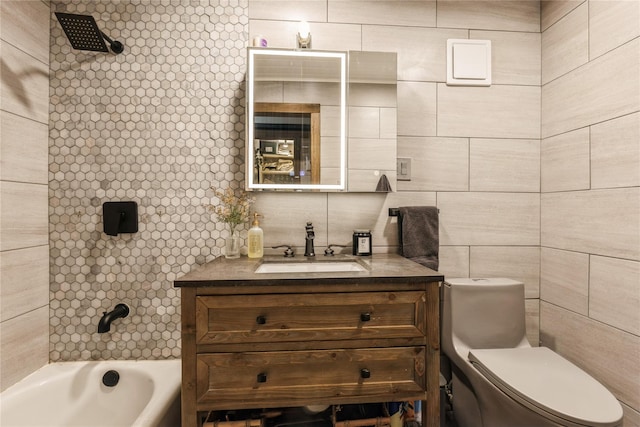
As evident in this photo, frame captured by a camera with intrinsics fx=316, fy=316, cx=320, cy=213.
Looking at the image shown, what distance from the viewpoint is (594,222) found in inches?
56.2

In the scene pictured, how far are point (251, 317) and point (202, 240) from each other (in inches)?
25.4

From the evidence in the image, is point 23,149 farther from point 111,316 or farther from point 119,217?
point 111,316

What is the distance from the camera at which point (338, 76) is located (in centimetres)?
158

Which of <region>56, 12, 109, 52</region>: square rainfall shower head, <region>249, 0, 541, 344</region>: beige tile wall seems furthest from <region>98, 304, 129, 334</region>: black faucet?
<region>56, 12, 109, 52</region>: square rainfall shower head

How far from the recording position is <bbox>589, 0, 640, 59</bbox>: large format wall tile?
126cm

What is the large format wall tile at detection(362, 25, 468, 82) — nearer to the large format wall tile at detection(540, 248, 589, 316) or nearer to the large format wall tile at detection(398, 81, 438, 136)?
the large format wall tile at detection(398, 81, 438, 136)

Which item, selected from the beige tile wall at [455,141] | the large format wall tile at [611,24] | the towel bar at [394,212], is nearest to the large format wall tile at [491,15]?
the beige tile wall at [455,141]

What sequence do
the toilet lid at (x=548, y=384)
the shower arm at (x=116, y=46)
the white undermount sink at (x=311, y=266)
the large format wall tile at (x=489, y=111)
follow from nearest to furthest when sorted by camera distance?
the toilet lid at (x=548, y=384)
the white undermount sink at (x=311, y=266)
the shower arm at (x=116, y=46)
the large format wall tile at (x=489, y=111)

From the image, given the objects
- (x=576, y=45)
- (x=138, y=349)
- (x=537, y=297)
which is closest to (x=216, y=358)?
(x=138, y=349)

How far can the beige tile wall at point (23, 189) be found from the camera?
1325 mm

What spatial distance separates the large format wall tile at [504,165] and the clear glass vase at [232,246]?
50.2 inches

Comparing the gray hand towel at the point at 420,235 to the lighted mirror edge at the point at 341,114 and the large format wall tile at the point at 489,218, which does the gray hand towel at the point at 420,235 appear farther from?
the lighted mirror edge at the point at 341,114

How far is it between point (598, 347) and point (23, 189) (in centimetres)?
266

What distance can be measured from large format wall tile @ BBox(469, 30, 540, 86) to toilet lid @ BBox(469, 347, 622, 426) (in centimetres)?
139
